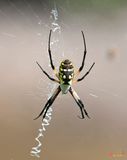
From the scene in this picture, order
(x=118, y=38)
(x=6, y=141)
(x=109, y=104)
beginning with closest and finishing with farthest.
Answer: (x=6, y=141) < (x=109, y=104) < (x=118, y=38)

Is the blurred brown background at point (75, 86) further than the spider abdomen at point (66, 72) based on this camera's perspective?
Yes

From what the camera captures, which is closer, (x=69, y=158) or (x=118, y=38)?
(x=69, y=158)

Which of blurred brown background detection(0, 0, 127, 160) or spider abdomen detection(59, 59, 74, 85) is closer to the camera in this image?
spider abdomen detection(59, 59, 74, 85)

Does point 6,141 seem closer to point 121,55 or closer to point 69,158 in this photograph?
point 69,158

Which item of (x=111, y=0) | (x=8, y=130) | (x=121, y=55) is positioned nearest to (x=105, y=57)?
(x=121, y=55)

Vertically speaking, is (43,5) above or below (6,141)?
above

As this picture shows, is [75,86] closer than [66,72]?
No

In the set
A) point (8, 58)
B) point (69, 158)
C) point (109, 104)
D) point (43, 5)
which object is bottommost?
point (69, 158)

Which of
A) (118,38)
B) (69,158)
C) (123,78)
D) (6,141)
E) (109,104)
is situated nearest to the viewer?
(69,158)
